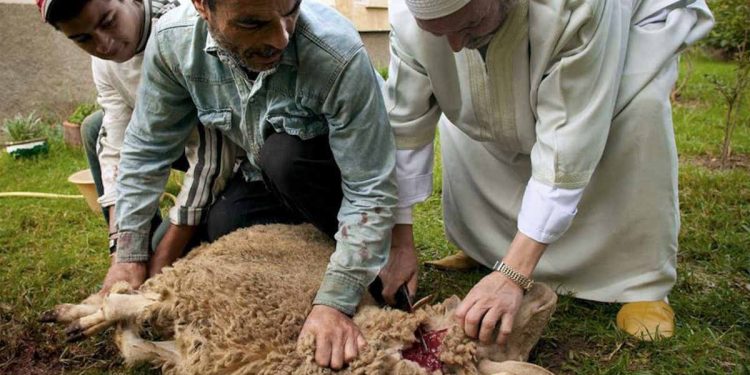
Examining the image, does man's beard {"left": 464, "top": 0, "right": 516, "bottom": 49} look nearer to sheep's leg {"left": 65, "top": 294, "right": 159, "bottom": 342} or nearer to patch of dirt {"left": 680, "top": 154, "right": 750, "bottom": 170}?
sheep's leg {"left": 65, "top": 294, "right": 159, "bottom": 342}

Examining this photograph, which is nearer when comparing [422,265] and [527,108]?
[527,108]

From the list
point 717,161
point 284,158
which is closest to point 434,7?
point 284,158

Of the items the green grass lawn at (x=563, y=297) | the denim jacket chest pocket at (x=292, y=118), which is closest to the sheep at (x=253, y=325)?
the green grass lawn at (x=563, y=297)

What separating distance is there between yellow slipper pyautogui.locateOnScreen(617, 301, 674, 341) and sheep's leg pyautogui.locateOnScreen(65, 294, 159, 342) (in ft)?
5.42

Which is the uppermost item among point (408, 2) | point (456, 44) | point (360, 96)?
point (408, 2)

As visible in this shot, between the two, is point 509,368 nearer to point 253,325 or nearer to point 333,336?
point 333,336

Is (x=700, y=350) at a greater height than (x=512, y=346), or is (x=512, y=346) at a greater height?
(x=512, y=346)

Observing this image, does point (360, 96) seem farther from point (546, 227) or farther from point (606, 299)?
point (606, 299)

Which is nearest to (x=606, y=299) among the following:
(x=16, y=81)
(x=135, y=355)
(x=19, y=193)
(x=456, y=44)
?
(x=456, y=44)

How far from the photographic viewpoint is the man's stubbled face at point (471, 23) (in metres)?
2.00

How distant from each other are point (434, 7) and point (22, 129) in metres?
5.13

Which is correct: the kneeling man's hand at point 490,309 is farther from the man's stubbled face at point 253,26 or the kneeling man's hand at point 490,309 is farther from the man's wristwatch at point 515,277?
the man's stubbled face at point 253,26

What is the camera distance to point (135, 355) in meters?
2.04

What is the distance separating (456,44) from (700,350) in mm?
1349
